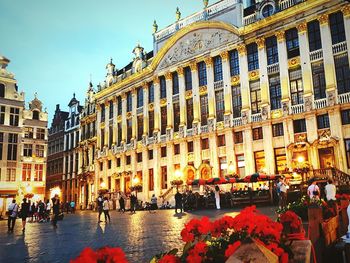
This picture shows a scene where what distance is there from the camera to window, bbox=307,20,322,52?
103ft

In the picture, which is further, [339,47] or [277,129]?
[277,129]

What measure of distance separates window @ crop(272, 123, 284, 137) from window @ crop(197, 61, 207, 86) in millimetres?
10211

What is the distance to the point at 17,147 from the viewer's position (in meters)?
48.3

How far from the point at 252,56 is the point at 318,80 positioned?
300 inches

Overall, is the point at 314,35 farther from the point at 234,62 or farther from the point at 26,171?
the point at 26,171

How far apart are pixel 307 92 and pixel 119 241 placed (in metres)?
24.3

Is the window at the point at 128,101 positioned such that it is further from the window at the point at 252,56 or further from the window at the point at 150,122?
the window at the point at 252,56

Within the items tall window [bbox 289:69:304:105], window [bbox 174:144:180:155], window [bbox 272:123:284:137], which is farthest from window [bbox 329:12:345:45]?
window [bbox 174:144:180:155]

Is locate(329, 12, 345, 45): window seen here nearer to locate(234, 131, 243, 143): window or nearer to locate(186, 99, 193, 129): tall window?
locate(234, 131, 243, 143): window

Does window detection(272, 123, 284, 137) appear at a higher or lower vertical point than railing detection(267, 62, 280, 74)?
lower

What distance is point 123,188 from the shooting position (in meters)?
46.0

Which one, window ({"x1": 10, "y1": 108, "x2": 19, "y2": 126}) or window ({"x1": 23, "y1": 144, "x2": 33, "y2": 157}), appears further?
window ({"x1": 23, "y1": 144, "x2": 33, "y2": 157})

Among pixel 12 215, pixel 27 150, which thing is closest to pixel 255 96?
pixel 12 215

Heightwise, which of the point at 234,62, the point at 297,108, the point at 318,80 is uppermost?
the point at 234,62
